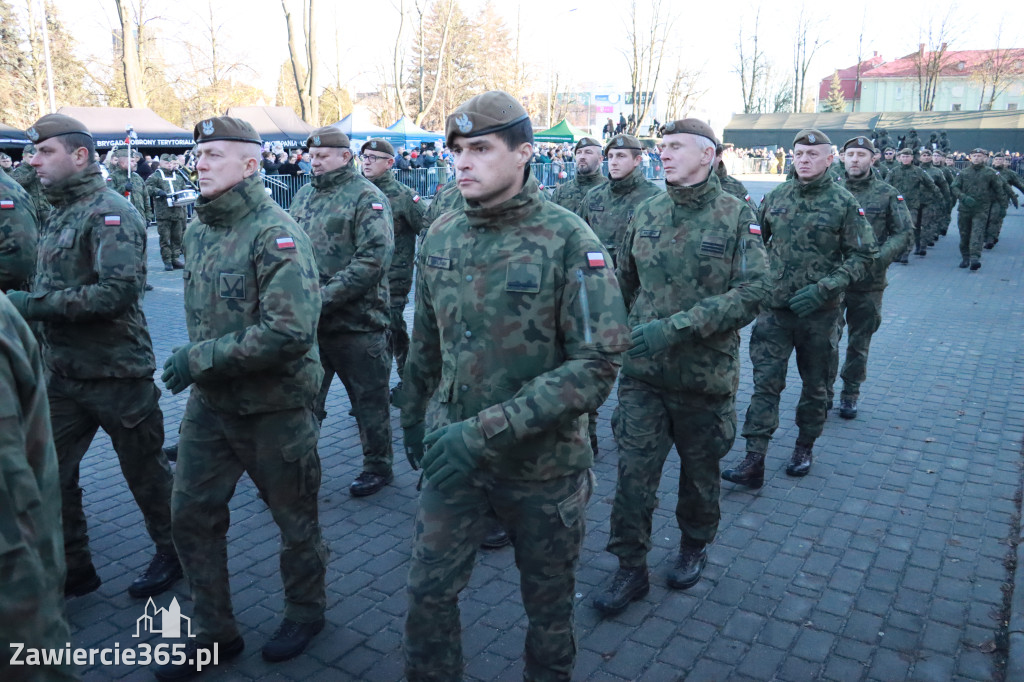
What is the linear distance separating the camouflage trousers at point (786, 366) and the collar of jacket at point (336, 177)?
322cm

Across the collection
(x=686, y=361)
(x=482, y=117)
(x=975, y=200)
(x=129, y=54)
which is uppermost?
(x=129, y=54)

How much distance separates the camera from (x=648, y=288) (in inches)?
177

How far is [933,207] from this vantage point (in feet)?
59.9

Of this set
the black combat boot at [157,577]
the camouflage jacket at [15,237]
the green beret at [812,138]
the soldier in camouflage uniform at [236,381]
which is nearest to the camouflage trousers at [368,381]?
the black combat boot at [157,577]

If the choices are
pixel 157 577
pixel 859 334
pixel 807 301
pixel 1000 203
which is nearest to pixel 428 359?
pixel 157 577

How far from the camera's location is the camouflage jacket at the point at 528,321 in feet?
9.15

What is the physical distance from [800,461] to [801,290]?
4.31 ft

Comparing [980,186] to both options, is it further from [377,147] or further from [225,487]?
[225,487]

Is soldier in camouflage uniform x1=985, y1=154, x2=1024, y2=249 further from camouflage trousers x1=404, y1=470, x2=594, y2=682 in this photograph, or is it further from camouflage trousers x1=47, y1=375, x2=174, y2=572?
camouflage trousers x1=47, y1=375, x2=174, y2=572

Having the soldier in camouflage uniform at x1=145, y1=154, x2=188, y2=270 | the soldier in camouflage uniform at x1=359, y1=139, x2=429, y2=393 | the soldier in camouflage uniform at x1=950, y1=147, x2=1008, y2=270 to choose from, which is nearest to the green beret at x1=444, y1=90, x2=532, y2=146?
the soldier in camouflage uniform at x1=359, y1=139, x2=429, y2=393

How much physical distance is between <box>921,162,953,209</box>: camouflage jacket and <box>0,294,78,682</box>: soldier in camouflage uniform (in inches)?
753

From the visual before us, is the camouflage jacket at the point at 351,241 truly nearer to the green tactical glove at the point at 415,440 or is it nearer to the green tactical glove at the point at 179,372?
the green tactical glove at the point at 179,372

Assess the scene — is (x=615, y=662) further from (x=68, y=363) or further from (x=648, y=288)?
(x=68, y=363)

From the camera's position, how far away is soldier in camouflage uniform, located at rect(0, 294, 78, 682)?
69.6 inches
